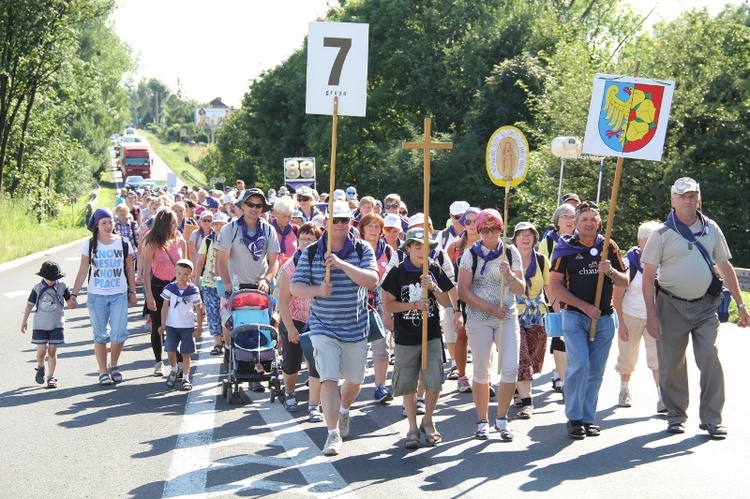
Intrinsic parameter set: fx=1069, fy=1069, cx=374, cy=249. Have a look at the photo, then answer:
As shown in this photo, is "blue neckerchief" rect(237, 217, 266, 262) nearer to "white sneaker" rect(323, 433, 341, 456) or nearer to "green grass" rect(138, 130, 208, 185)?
"white sneaker" rect(323, 433, 341, 456)

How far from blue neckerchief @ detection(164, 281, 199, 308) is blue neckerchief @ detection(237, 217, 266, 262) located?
1034 millimetres

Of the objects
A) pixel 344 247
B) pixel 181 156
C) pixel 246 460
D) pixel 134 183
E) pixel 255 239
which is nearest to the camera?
A: pixel 246 460

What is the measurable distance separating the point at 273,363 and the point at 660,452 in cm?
403

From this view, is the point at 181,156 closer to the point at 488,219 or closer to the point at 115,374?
the point at 115,374

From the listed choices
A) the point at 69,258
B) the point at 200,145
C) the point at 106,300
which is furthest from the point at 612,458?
the point at 200,145

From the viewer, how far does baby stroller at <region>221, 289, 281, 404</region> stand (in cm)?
1043

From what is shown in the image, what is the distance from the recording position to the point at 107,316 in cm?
1170

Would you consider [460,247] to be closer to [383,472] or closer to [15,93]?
[383,472]

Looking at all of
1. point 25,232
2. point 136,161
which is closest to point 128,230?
point 25,232

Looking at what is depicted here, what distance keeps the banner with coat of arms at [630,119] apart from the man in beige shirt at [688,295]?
31.6 inches

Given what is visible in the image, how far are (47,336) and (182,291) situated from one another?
1538 millimetres

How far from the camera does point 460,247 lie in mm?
11039

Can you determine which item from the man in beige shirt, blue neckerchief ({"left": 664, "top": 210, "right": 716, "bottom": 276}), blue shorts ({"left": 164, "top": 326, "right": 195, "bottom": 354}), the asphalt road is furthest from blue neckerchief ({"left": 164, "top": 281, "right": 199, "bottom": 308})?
blue neckerchief ({"left": 664, "top": 210, "right": 716, "bottom": 276})

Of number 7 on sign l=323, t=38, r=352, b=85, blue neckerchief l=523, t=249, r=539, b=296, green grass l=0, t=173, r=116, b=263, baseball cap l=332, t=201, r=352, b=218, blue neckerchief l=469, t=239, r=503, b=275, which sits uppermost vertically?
number 7 on sign l=323, t=38, r=352, b=85
